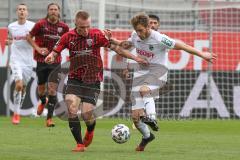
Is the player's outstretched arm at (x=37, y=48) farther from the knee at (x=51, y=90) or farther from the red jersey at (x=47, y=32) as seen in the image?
the knee at (x=51, y=90)

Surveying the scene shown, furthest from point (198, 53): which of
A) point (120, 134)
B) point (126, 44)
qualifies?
point (120, 134)

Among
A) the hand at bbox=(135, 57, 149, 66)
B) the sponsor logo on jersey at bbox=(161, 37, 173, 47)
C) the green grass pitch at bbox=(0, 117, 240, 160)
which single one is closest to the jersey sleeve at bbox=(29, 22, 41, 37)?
the green grass pitch at bbox=(0, 117, 240, 160)

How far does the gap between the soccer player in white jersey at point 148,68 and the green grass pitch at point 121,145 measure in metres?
0.48

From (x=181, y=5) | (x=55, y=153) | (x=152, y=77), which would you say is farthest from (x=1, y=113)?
(x=55, y=153)

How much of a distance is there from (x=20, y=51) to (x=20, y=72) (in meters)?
0.73

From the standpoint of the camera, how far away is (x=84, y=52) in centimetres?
1146

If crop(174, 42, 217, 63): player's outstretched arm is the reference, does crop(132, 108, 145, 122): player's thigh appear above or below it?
below

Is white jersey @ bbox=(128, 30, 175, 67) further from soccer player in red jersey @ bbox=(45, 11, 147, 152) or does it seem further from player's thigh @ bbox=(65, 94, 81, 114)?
player's thigh @ bbox=(65, 94, 81, 114)

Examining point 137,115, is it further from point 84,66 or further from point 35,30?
point 35,30

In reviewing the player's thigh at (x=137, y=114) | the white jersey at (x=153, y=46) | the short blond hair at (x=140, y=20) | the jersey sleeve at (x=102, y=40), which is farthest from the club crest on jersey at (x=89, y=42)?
the player's thigh at (x=137, y=114)

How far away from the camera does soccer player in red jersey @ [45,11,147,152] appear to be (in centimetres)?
1130

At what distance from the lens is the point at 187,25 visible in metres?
21.5

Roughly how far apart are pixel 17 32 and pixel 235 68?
6.06m

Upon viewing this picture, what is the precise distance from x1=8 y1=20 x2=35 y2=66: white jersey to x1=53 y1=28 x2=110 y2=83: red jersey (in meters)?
6.33
